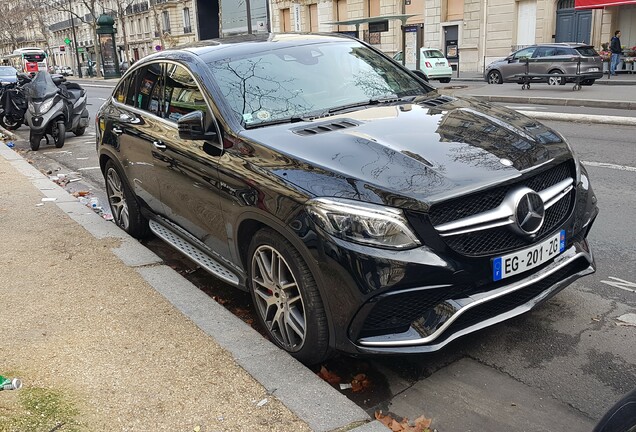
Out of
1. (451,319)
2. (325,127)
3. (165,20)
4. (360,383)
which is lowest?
(360,383)

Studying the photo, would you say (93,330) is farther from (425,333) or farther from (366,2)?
(366,2)

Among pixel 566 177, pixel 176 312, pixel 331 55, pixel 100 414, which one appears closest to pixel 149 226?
pixel 176 312

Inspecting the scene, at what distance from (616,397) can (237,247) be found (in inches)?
87.7

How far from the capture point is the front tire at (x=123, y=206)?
18.8ft

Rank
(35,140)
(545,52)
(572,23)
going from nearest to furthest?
(35,140)
(545,52)
(572,23)

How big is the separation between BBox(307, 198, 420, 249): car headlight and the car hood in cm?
5

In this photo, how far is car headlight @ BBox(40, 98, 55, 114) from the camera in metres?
12.2

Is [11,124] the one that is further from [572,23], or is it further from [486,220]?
[572,23]

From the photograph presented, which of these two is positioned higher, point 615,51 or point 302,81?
point 302,81

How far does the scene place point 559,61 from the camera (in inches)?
855

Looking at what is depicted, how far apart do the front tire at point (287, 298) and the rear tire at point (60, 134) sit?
10.3 metres

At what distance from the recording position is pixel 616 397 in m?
3.08

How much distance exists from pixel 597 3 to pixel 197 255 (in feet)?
89.3

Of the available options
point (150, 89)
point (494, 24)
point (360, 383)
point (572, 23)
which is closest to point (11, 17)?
point (494, 24)
